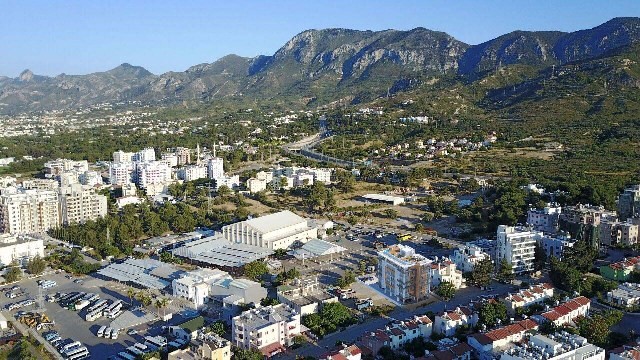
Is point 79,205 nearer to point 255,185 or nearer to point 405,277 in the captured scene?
point 255,185

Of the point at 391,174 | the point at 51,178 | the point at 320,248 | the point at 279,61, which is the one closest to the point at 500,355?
the point at 320,248

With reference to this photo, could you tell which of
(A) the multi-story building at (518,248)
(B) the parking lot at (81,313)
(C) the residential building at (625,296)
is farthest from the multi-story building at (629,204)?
(B) the parking lot at (81,313)

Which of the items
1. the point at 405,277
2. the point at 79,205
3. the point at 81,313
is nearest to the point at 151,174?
the point at 79,205

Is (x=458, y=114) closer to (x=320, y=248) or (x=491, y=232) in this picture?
(x=491, y=232)

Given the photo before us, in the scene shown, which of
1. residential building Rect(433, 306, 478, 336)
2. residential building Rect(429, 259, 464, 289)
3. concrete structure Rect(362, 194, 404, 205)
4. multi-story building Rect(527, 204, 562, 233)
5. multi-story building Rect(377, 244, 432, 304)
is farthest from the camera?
concrete structure Rect(362, 194, 404, 205)

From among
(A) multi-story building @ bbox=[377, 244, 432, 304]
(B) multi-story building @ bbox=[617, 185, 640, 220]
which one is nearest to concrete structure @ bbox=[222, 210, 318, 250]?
(A) multi-story building @ bbox=[377, 244, 432, 304]

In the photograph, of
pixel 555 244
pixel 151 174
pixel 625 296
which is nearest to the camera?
pixel 625 296

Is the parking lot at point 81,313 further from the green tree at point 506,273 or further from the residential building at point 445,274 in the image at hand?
the green tree at point 506,273

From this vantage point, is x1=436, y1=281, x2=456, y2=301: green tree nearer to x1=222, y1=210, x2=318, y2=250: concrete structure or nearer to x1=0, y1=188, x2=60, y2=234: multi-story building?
x1=222, y1=210, x2=318, y2=250: concrete structure
